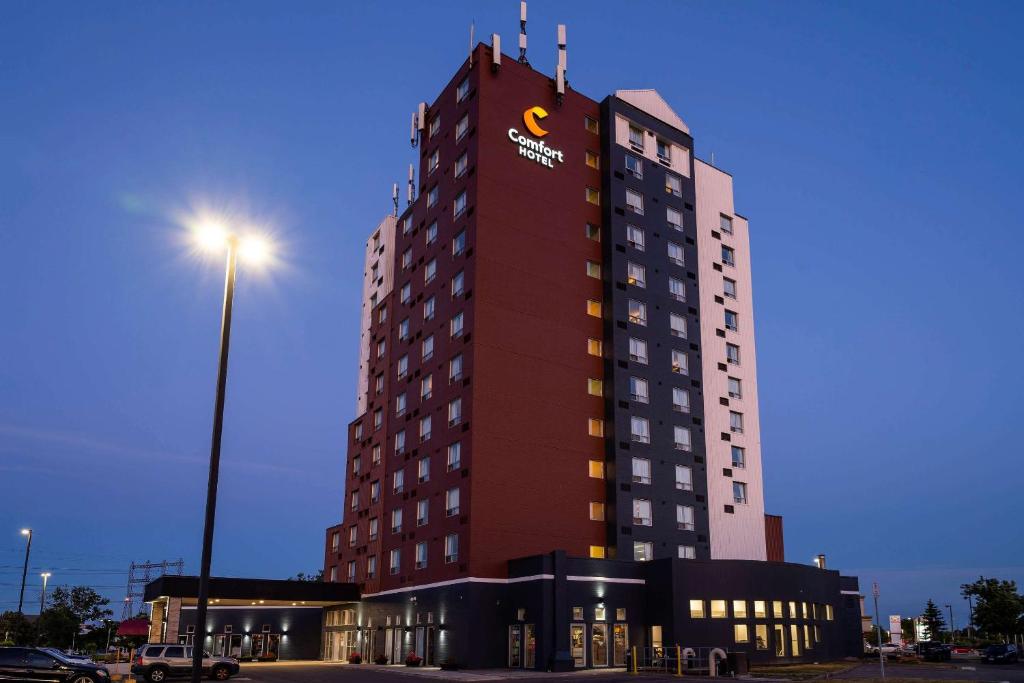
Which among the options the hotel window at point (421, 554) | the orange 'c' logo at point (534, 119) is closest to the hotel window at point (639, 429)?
the hotel window at point (421, 554)

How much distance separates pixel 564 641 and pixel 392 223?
160ft

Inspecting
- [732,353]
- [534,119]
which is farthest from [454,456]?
[732,353]

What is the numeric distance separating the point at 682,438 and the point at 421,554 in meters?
22.6

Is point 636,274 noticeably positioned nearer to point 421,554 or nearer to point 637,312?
point 637,312

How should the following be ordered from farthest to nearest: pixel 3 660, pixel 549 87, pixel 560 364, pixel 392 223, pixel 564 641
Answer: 1. pixel 392 223
2. pixel 549 87
3. pixel 560 364
4. pixel 564 641
5. pixel 3 660

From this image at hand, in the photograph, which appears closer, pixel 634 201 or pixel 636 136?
pixel 634 201

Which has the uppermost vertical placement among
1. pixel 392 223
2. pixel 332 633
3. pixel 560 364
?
pixel 392 223

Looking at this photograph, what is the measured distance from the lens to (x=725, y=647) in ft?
190

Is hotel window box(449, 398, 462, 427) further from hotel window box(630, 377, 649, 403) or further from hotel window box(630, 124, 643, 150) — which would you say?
hotel window box(630, 124, 643, 150)

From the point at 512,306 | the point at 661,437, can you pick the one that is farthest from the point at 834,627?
the point at 512,306

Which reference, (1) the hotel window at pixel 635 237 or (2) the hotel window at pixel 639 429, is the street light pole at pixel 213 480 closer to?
(2) the hotel window at pixel 639 429

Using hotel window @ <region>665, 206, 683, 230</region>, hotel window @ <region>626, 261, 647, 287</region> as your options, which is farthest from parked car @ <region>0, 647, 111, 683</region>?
hotel window @ <region>665, 206, 683, 230</region>

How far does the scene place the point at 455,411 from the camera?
6456 centimetres

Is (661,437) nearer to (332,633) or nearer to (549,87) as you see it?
(549,87)
